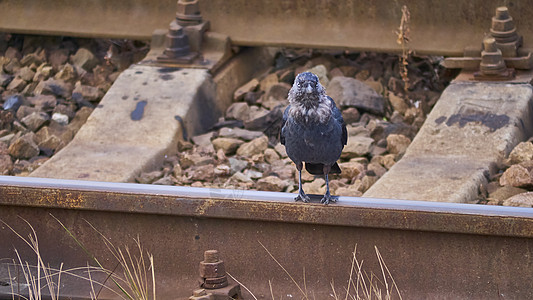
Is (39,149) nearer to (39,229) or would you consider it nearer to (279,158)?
(279,158)

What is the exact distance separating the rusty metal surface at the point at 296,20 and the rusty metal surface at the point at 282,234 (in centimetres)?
348

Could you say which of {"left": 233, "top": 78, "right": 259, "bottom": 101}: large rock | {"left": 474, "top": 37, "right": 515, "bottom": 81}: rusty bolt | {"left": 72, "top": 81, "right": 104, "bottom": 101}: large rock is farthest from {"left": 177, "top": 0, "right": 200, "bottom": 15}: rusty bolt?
{"left": 474, "top": 37, "right": 515, "bottom": 81}: rusty bolt

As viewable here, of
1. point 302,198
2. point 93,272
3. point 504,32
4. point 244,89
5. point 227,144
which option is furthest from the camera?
point 244,89

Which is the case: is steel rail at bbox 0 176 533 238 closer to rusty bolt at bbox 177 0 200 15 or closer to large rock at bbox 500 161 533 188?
large rock at bbox 500 161 533 188

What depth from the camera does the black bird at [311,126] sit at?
3.54 metres

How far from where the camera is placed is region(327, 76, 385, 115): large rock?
645cm

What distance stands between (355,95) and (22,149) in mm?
2347

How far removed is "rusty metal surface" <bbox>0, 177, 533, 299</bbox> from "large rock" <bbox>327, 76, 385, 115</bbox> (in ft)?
9.48

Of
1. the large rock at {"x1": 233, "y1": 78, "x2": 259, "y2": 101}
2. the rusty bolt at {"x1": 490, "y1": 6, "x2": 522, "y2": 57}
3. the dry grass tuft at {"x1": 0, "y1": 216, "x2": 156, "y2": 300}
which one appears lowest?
the dry grass tuft at {"x1": 0, "y1": 216, "x2": 156, "y2": 300}

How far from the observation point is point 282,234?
11.7 ft

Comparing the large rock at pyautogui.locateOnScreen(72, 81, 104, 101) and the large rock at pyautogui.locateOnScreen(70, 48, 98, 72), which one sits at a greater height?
the large rock at pyautogui.locateOnScreen(70, 48, 98, 72)

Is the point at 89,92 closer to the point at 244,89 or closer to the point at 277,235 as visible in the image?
the point at 244,89

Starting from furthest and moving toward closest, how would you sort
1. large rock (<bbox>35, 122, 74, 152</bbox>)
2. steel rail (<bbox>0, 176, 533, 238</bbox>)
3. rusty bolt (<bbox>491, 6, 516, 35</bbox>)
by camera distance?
rusty bolt (<bbox>491, 6, 516, 35</bbox>) < large rock (<bbox>35, 122, 74, 152</bbox>) < steel rail (<bbox>0, 176, 533, 238</bbox>)

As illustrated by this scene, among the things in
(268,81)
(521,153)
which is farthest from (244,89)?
(521,153)
